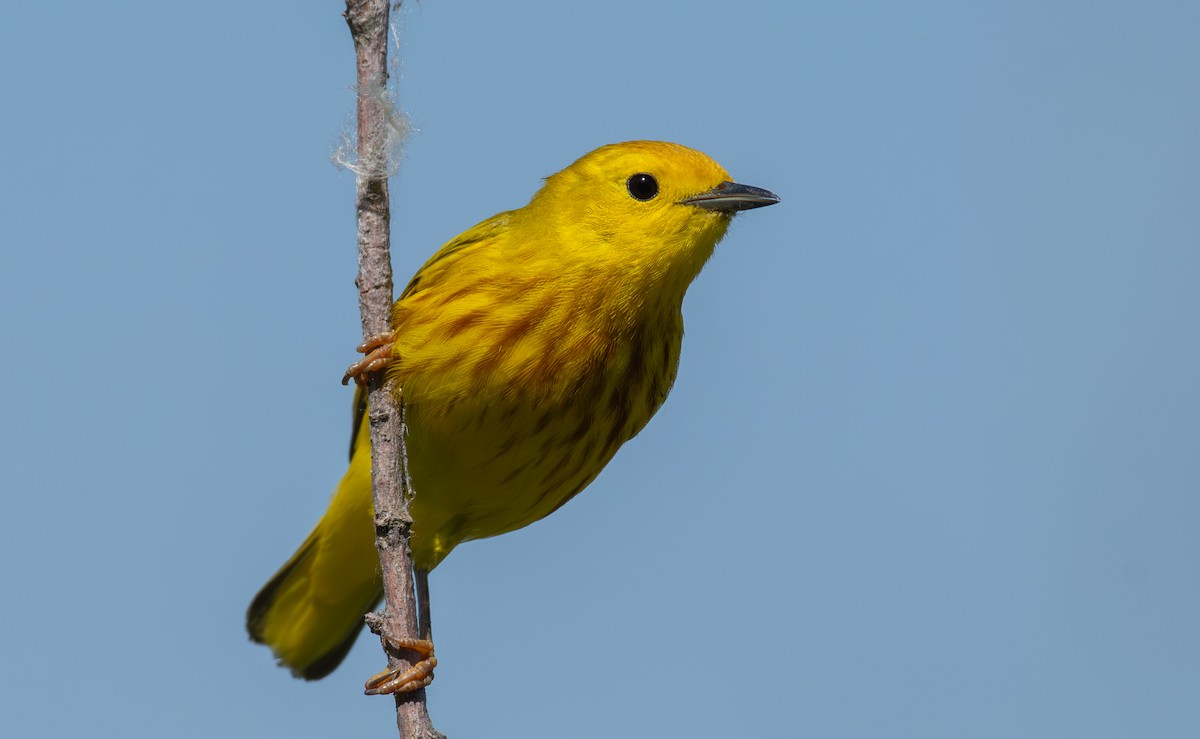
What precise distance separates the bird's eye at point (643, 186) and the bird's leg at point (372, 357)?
1.04 metres

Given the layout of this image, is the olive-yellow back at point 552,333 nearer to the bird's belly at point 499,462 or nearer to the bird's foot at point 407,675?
the bird's belly at point 499,462

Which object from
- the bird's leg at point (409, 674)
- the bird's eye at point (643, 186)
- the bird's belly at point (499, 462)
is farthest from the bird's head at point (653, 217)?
the bird's leg at point (409, 674)

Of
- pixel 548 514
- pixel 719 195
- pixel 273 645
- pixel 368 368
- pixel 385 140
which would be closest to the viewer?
pixel 385 140

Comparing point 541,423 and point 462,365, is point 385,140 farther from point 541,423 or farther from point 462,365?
point 541,423

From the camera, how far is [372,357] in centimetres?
467

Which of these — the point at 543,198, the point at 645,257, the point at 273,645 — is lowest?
the point at 273,645

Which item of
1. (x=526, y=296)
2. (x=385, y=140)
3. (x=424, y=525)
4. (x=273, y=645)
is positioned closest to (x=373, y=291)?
(x=385, y=140)

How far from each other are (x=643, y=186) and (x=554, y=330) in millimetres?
651

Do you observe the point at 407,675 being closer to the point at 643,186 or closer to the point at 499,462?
the point at 499,462

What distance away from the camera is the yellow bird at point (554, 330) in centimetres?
480

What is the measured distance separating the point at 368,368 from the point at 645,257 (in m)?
1.06

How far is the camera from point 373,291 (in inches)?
166

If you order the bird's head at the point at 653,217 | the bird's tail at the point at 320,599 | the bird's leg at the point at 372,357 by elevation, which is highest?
the bird's head at the point at 653,217

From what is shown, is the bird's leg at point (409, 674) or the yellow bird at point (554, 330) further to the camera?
the yellow bird at point (554, 330)
